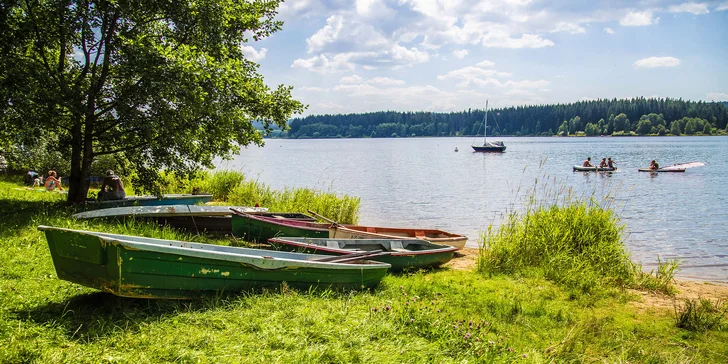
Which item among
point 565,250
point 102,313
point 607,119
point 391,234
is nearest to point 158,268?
point 102,313

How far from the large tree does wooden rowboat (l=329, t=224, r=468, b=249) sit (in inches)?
160

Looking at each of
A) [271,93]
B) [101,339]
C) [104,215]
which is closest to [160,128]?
[104,215]

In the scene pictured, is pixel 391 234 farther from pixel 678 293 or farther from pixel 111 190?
pixel 111 190

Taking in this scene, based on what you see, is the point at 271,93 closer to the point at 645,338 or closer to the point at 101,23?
the point at 101,23

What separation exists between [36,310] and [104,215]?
240 inches

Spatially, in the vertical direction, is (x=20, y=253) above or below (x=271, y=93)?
below

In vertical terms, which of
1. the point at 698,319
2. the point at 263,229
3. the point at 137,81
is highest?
the point at 137,81

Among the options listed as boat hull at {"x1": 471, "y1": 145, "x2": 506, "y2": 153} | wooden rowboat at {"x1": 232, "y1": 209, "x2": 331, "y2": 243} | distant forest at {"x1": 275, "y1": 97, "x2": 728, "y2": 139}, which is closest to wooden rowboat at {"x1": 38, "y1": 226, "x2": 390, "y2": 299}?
wooden rowboat at {"x1": 232, "y1": 209, "x2": 331, "y2": 243}

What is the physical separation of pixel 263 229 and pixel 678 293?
908 cm

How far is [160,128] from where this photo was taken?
40.7 feet

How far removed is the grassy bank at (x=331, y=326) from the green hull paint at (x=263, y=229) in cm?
351

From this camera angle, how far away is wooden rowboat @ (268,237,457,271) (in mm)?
10102

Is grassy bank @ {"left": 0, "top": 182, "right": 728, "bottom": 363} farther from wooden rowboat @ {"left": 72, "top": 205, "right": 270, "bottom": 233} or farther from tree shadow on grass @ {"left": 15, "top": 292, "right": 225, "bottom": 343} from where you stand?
wooden rowboat @ {"left": 72, "top": 205, "right": 270, "bottom": 233}

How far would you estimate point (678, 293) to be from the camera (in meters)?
10.3
